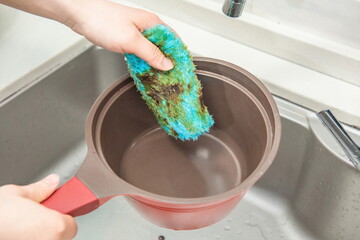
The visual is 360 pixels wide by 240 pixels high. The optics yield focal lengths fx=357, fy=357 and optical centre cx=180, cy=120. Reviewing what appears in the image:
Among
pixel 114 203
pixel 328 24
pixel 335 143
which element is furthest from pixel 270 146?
pixel 114 203

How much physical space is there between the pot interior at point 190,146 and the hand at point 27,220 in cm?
17

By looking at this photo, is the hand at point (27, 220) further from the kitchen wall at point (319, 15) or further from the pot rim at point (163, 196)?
the kitchen wall at point (319, 15)

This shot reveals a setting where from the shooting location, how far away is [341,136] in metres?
0.57

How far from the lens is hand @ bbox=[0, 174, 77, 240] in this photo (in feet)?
1.30

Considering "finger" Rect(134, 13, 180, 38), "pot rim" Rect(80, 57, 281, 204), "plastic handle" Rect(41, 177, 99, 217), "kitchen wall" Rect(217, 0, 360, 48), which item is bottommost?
"plastic handle" Rect(41, 177, 99, 217)

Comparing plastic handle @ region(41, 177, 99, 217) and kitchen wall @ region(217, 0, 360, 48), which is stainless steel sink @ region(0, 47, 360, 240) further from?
plastic handle @ region(41, 177, 99, 217)

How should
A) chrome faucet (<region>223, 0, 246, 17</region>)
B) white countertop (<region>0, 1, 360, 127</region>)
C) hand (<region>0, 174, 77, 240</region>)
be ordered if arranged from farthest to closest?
white countertop (<region>0, 1, 360, 127</region>)
chrome faucet (<region>223, 0, 246, 17</region>)
hand (<region>0, 174, 77, 240</region>)

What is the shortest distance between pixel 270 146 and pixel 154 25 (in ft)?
0.83

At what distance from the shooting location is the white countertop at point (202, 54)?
618 millimetres

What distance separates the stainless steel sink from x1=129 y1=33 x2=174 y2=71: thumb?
0.24 metres

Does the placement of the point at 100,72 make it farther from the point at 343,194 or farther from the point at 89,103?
the point at 343,194

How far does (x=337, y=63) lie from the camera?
63cm

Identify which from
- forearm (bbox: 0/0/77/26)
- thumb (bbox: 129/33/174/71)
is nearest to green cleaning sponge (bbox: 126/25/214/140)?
thumb (bbox: 129/33/174/71)

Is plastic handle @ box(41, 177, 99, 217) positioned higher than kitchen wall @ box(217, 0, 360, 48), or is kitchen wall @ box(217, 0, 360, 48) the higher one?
kitchen wall @ box(217, 0, 360, 48)
